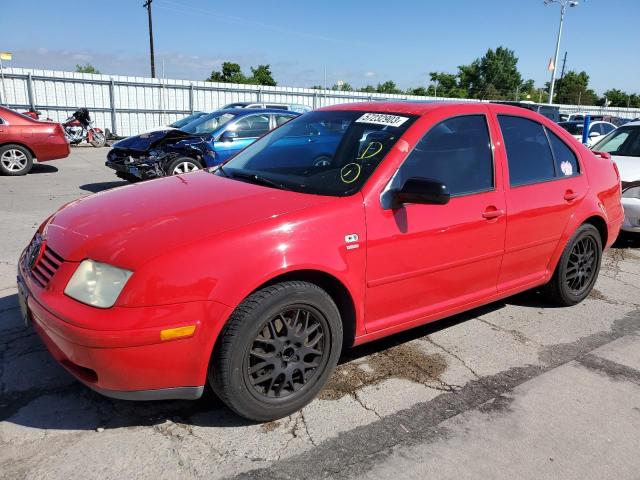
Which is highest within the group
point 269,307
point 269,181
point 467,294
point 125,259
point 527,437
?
point 269,181

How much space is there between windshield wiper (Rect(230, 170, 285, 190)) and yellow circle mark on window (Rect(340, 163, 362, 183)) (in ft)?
1.20

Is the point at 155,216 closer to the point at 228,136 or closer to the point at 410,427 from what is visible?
the point at 410,427

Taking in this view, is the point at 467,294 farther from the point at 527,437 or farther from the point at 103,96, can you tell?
the point at 103,96

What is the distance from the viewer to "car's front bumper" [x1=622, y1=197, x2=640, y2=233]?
6.29 meters

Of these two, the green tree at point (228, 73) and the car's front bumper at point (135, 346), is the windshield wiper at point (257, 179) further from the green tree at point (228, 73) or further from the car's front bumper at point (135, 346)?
the green tree at point (228, 73)

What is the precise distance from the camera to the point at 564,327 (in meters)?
4.10

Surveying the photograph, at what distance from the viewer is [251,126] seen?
9.66 meters

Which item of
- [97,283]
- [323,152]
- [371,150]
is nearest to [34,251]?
[97,283]

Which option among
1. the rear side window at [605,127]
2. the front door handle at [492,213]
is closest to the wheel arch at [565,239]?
the front door handle at [492,213]

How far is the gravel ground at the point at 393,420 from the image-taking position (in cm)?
240

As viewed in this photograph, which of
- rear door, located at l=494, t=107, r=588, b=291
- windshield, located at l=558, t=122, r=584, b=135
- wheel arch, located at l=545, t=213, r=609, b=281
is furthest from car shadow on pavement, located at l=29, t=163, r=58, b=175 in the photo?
windshield, located at l=558, t=122, r=584, b=135

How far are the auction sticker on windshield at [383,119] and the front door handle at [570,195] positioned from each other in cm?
159

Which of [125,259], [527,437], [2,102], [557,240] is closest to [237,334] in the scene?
[125,259]

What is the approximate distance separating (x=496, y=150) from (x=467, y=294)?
1015mm
